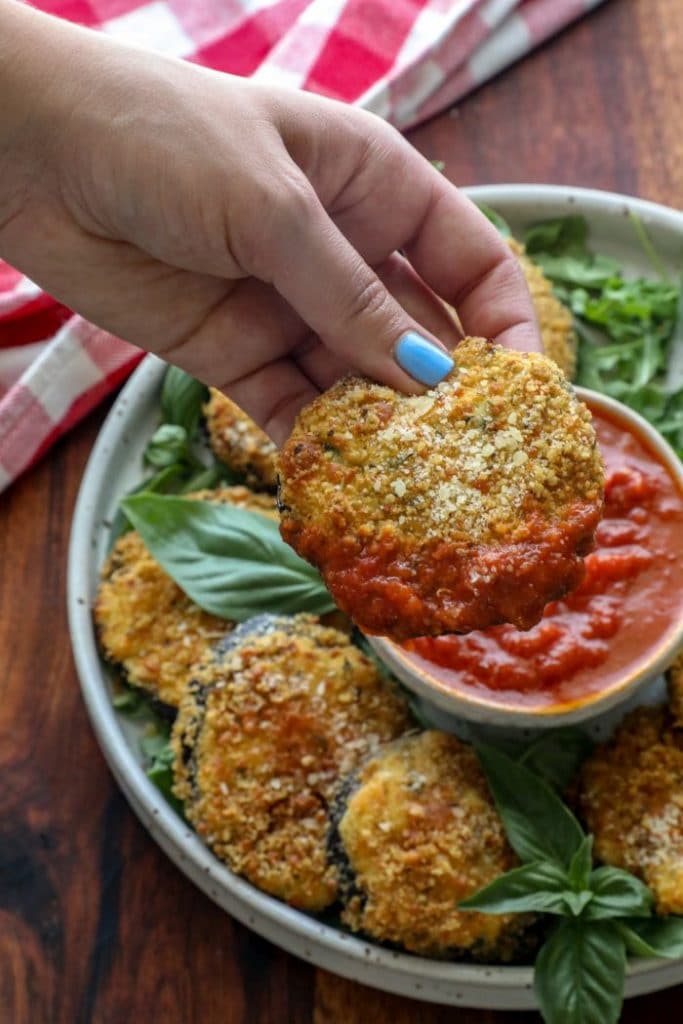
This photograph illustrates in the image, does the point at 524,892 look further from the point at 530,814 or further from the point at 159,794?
the point at 159,794

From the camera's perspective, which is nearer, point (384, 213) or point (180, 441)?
point (384, 213)

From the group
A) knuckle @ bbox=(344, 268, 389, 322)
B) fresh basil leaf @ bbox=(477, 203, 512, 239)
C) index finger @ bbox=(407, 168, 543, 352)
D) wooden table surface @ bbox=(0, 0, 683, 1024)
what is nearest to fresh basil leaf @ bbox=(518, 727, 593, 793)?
wooden table surface @ bbox=(0, 0, 683, 1024)

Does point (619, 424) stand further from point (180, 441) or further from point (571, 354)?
point (180, 441)

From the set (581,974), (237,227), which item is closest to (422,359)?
(237,227)

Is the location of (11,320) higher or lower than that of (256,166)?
lower

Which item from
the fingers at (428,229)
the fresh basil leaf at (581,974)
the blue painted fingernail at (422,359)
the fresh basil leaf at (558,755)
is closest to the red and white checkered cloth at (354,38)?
the fingers at (428,229)

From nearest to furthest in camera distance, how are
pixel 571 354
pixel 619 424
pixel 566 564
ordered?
pixel 566 564
pixel 619 424
pixel 571 354

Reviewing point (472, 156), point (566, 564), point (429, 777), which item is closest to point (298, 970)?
point (429, 777)
